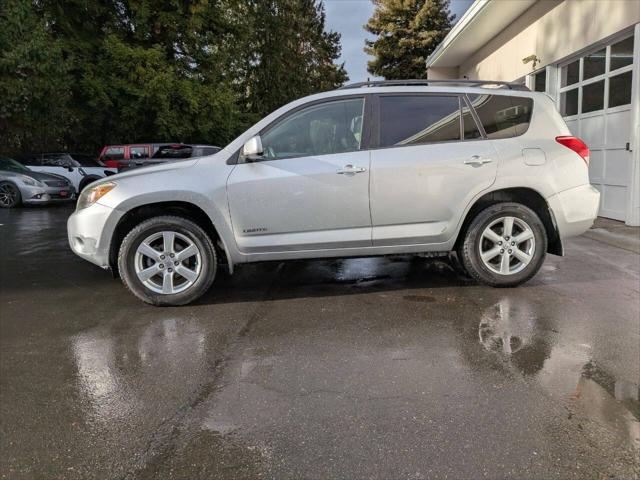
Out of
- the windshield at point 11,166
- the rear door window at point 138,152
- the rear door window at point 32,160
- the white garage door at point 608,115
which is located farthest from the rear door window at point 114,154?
the white garage door at point 608,115

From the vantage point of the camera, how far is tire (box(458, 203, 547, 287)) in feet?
16.5

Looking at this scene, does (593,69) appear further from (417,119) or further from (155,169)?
(155,169)

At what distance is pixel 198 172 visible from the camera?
4750 mm

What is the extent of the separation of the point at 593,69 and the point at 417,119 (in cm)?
702

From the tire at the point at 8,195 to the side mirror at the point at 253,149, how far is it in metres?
12.9

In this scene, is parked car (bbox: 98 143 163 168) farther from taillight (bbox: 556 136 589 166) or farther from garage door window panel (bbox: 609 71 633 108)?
taillight (bbox: 556 136 589 166)

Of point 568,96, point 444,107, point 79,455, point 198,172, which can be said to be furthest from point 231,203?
point 568,96

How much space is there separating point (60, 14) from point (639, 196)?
786 inches

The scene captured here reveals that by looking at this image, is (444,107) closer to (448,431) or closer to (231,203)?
(231,203)

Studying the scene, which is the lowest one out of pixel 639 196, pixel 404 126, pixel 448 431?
pixel 448 431

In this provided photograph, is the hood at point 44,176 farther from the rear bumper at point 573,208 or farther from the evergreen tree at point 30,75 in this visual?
the rear bumper at point 573,208

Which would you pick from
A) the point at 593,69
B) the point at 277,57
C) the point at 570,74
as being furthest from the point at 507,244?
the point at 277,57

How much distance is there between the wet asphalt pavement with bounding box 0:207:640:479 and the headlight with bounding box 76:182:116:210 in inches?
38.4

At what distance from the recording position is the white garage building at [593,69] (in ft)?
28.7
